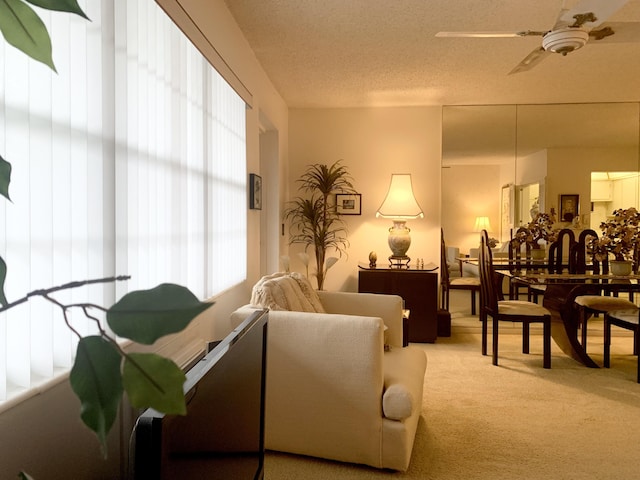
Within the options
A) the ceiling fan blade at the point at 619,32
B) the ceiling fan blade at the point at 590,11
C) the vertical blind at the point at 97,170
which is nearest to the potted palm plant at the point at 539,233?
the ceiling fan blade at the point at 619,32

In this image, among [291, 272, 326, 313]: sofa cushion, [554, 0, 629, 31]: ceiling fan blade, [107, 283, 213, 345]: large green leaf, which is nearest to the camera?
[107, 283, 213, 345]: large green leaf

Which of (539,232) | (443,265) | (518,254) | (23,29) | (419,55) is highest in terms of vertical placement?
(419,55)

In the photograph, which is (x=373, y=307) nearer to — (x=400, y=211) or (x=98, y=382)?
(x=400, y=211)

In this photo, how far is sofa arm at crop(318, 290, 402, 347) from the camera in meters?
3.09

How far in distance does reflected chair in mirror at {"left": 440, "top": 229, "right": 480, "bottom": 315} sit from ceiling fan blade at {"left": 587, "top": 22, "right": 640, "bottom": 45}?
3.06 meters

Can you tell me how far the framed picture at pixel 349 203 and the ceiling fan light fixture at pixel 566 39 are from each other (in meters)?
3.29

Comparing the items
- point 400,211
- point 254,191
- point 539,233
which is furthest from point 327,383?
point 539,233

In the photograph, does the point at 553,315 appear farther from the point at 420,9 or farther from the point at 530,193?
the point at 420,9

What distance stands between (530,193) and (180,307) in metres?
5.67

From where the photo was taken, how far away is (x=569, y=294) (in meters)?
4.04

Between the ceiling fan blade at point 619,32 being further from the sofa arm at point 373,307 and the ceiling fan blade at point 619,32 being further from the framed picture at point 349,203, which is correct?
the framed picture at point 349,203

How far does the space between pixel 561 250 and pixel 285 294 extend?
3551mm

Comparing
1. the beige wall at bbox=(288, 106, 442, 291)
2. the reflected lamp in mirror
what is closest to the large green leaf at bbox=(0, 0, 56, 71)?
the reflected lamp in mirror

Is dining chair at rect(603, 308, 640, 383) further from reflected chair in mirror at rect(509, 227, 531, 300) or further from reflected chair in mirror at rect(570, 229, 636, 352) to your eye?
reflected chair in mirror at rect(509, 227, 531, 300)
